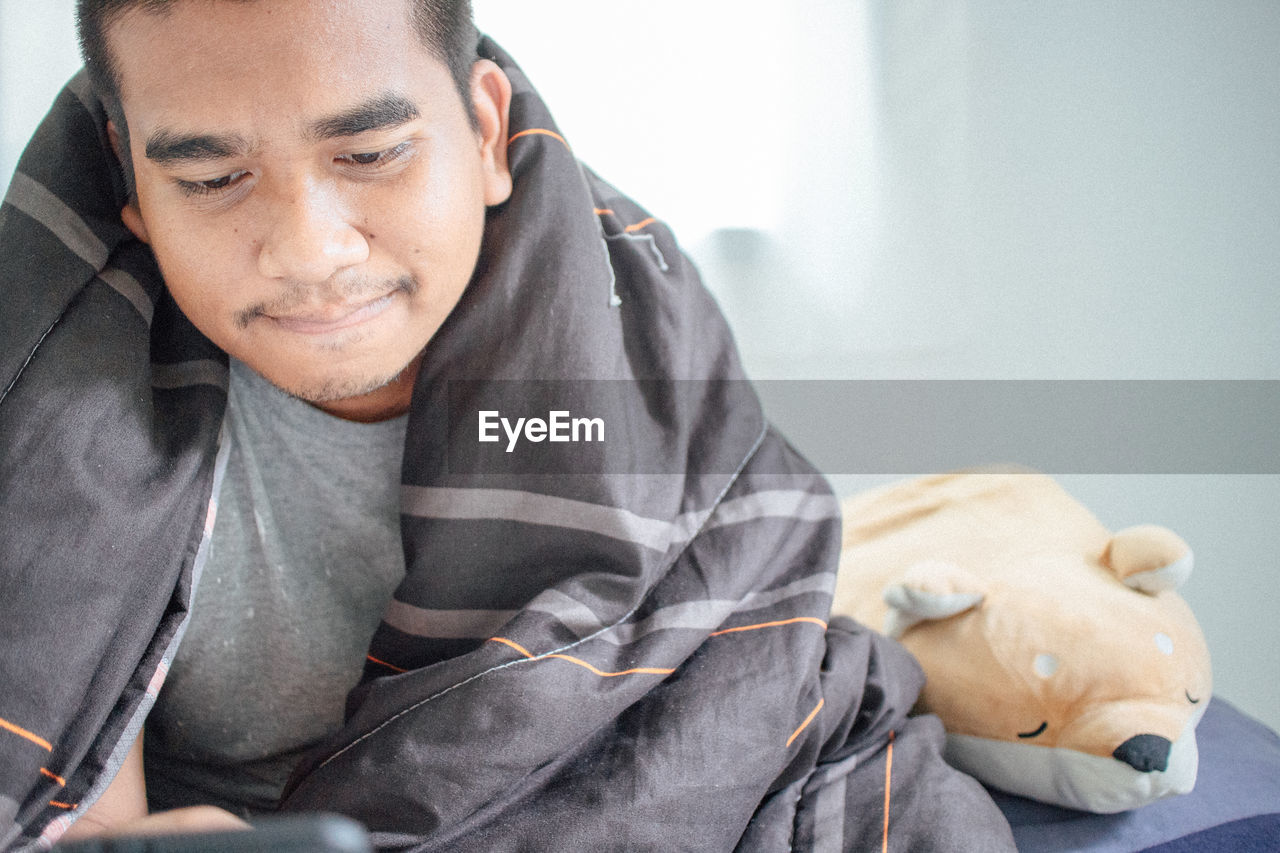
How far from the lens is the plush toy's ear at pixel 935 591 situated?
810 millimetres

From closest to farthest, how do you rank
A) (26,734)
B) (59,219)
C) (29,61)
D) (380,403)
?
(26,734) → (59,219) → (380,403) → (29,61)

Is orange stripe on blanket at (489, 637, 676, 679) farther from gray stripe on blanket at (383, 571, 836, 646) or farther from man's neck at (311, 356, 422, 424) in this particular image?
man's neck at (311, 356, 422, 424)

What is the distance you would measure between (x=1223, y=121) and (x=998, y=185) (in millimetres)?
241

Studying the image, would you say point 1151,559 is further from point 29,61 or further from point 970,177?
point 29,61

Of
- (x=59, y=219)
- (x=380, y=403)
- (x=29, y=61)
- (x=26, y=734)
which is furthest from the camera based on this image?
(x=29, y=61)

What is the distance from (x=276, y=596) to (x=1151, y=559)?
0.68m

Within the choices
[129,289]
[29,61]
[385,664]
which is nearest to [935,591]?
[385,664]

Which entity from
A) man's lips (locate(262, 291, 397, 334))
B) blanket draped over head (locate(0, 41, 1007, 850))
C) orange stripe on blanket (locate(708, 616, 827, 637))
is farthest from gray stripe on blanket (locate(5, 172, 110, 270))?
orange stripe on blanket (locate(708, 616, 827, 637))

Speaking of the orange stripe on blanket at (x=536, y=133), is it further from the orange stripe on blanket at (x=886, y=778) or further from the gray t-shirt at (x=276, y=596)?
the orange stripe on blanket at (x=886, y=778)

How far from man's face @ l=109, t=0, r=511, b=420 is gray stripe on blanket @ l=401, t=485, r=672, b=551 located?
3.5 inches

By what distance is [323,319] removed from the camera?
64cm

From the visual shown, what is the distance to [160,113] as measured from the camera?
23.6 inches

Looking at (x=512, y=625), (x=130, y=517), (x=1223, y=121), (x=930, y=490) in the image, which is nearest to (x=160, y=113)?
(x=130, y=517)

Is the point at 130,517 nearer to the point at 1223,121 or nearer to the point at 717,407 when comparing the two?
the point at 717,407
